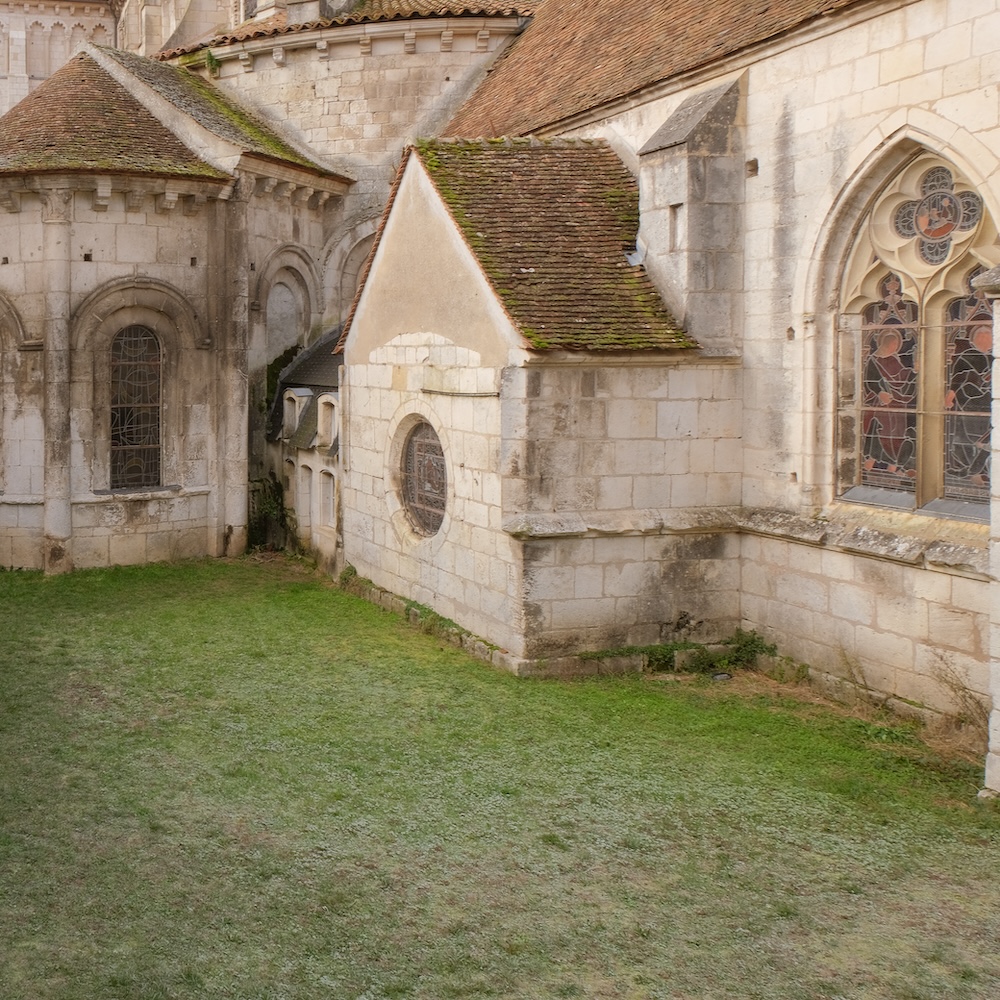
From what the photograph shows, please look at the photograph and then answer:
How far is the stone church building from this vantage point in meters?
9.06

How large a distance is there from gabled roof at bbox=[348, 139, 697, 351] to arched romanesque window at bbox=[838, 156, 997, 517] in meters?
1.64

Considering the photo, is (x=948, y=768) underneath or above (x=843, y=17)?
underneath

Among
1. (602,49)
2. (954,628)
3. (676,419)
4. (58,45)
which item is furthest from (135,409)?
(58,45)

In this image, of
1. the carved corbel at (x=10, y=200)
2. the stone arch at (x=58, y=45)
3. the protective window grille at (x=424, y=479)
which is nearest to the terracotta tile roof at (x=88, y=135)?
the carved corbel at (x=10, y=200)

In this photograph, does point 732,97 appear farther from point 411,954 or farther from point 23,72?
point 23,72

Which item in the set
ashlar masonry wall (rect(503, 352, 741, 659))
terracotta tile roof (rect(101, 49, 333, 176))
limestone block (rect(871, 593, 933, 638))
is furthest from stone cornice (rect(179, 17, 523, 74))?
limestone block (rect(871, 593, 933, 638))

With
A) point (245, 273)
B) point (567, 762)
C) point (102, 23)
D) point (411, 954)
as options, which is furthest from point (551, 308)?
point (102, 23)

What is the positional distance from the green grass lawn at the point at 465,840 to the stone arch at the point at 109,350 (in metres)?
5.39

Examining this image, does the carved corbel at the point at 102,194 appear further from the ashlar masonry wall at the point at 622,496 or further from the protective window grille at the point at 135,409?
the ashlar masonry wall at the point at 622,496

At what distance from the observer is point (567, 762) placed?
8.41 meters

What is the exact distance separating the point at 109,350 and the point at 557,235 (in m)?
7.38

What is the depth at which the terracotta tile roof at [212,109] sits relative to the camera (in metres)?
16.7

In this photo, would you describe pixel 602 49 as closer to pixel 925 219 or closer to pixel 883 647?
pixel 925 219

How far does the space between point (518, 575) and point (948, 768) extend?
12.7 feet
